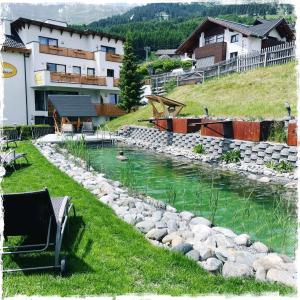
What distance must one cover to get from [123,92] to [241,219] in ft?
72.7

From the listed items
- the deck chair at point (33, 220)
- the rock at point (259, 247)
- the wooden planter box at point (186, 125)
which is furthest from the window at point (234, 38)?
the deck chair at point (33, 220)

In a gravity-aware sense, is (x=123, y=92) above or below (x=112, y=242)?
above

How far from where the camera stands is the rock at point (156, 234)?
4930 millimetres

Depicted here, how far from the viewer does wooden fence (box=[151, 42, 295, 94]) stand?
21459mm

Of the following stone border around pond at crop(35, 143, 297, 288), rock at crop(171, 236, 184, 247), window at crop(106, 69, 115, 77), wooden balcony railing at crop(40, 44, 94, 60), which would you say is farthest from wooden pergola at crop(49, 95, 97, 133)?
rock at crop(171, 236, 184, 247)

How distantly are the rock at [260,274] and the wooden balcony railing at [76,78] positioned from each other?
85.8ft

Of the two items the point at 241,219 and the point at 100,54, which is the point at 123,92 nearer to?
the point at 100,54

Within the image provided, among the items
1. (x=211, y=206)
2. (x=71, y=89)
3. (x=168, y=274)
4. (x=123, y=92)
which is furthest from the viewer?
(x=71, y=89)

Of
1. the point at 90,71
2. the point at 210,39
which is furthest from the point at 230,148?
the point at 210,39

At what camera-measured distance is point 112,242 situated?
4574mm

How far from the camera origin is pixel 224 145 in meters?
12.9

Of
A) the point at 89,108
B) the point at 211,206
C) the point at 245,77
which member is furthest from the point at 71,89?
the point at 211,206

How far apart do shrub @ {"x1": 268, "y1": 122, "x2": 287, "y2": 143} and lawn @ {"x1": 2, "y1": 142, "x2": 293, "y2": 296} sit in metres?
7.30

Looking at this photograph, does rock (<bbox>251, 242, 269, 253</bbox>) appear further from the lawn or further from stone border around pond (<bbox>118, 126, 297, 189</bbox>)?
stone border around pond (<bbox>118, 126, 297, 189</bbox>)
